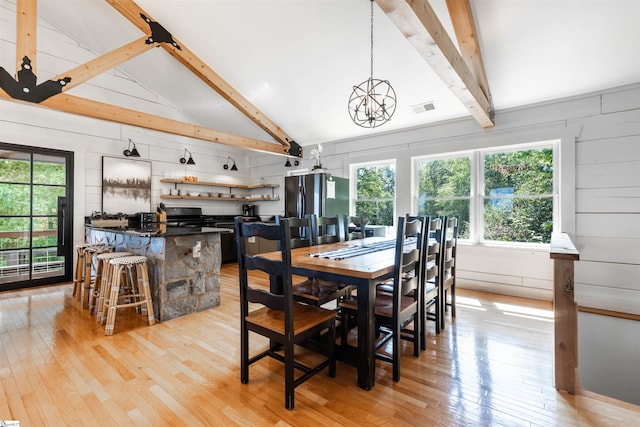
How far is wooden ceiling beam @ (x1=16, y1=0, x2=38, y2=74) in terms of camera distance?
2936 millimetres

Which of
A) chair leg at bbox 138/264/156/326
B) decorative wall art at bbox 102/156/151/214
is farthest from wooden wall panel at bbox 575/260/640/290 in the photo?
decorative wall art at bbox 102/156/151/214

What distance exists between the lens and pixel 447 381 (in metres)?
1.90

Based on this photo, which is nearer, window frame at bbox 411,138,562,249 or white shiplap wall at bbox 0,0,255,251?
window frame at bbox 411,138,562,249

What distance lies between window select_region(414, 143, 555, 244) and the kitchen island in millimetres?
3300

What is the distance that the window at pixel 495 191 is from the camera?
3.73 meters

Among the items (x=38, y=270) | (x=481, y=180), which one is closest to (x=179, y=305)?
(x=38, y=270)

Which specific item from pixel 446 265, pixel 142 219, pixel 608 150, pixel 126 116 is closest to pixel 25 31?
pixel 126 116

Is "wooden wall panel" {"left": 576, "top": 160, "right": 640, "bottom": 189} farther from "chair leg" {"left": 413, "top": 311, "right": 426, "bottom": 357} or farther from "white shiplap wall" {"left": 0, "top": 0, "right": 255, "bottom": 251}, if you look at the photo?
"white shiplap wall" {"left": 0, "top": 0, "right": 255, "bottom": 251}

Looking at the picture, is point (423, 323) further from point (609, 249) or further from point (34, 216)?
point (34, 216)

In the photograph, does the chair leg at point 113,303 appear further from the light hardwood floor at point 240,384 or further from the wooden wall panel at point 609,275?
the wooden wall panel at point 609,275

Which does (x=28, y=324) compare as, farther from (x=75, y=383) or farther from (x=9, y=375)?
(x=75, y=383)

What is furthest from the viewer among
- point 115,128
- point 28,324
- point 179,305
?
point 115,128

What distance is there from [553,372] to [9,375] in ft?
12.3

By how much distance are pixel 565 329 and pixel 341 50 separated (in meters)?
3.50
